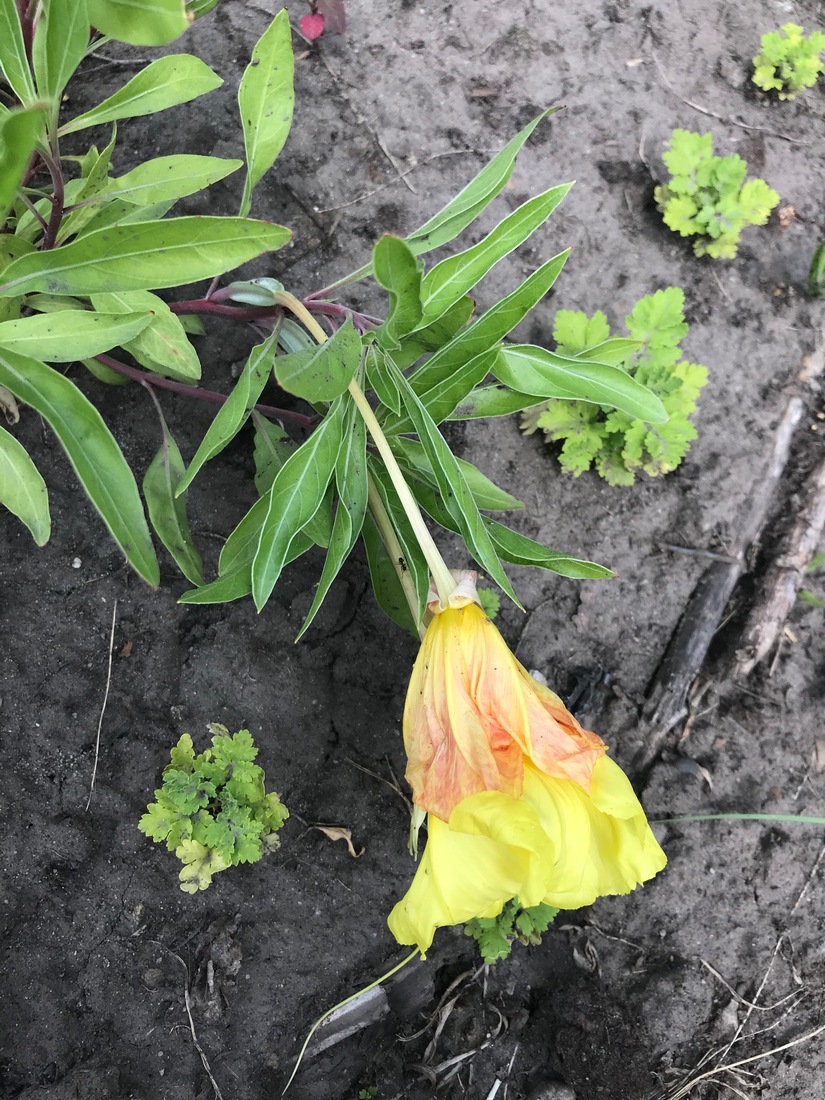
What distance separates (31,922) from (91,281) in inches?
47.1

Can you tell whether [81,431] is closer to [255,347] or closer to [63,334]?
[63,334]

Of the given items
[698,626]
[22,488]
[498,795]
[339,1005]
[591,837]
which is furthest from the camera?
[698,626]

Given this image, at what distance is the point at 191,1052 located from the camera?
1521 millimetres

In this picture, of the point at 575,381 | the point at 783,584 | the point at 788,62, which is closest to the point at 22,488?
the point at 575,381

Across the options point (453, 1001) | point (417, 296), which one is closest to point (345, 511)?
point (417, 296)

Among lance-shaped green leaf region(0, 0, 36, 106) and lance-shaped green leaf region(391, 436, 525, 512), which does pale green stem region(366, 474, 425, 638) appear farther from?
lance-shaped green leaf region(0, 0, 36, 106)

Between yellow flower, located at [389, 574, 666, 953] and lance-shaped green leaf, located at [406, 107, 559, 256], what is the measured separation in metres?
0.61

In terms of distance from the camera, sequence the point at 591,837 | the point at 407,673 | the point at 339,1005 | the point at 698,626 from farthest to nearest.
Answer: the point at 698,626
the point at 407,673
the point at 339,1005
the point at 591,837

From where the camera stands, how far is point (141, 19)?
97 cm

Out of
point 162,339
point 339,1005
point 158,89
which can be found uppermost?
point 158,89

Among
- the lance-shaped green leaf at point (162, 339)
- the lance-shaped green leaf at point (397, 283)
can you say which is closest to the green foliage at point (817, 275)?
the lance-shaped green leaf at point (397, 283)

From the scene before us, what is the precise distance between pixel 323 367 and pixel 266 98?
578 mm

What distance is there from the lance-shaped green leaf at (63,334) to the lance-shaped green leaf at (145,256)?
0.04m

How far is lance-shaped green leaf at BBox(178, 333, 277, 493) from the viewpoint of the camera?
3.75 feet
